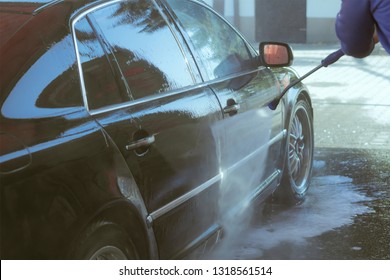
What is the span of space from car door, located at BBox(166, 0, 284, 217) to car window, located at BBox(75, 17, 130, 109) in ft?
2.37

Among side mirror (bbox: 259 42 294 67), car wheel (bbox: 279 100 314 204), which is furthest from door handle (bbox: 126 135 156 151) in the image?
car wheel (bbox: 279 100 314 204)

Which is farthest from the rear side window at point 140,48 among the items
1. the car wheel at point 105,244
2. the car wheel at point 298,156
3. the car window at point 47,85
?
the car wheel at point 298,156

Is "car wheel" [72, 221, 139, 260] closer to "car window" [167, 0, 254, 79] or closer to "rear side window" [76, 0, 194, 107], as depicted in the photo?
"rear side window" [76, 0, 194, 107]

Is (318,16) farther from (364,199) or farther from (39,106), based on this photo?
(39,106)

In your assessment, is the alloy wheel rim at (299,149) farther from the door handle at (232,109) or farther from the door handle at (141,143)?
the door handle at (141,143)

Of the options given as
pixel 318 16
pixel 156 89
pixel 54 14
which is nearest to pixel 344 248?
pixel 156 89

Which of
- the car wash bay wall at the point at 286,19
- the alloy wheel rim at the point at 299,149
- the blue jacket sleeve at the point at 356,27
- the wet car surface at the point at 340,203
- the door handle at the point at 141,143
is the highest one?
the blue jacket sleeve at the point at 356,27

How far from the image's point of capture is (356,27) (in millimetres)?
2420

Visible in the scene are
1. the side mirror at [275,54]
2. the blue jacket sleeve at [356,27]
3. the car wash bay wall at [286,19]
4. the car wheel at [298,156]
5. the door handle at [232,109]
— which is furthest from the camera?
the car wash bay wall at [286,19]

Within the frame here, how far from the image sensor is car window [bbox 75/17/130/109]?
2677 millimetres

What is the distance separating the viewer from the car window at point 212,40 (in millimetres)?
3633

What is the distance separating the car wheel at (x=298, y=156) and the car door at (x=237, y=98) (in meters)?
0.28

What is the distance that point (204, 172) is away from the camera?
3.29m

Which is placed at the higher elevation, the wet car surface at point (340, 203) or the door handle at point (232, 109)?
the door handle at point (232, 109)
